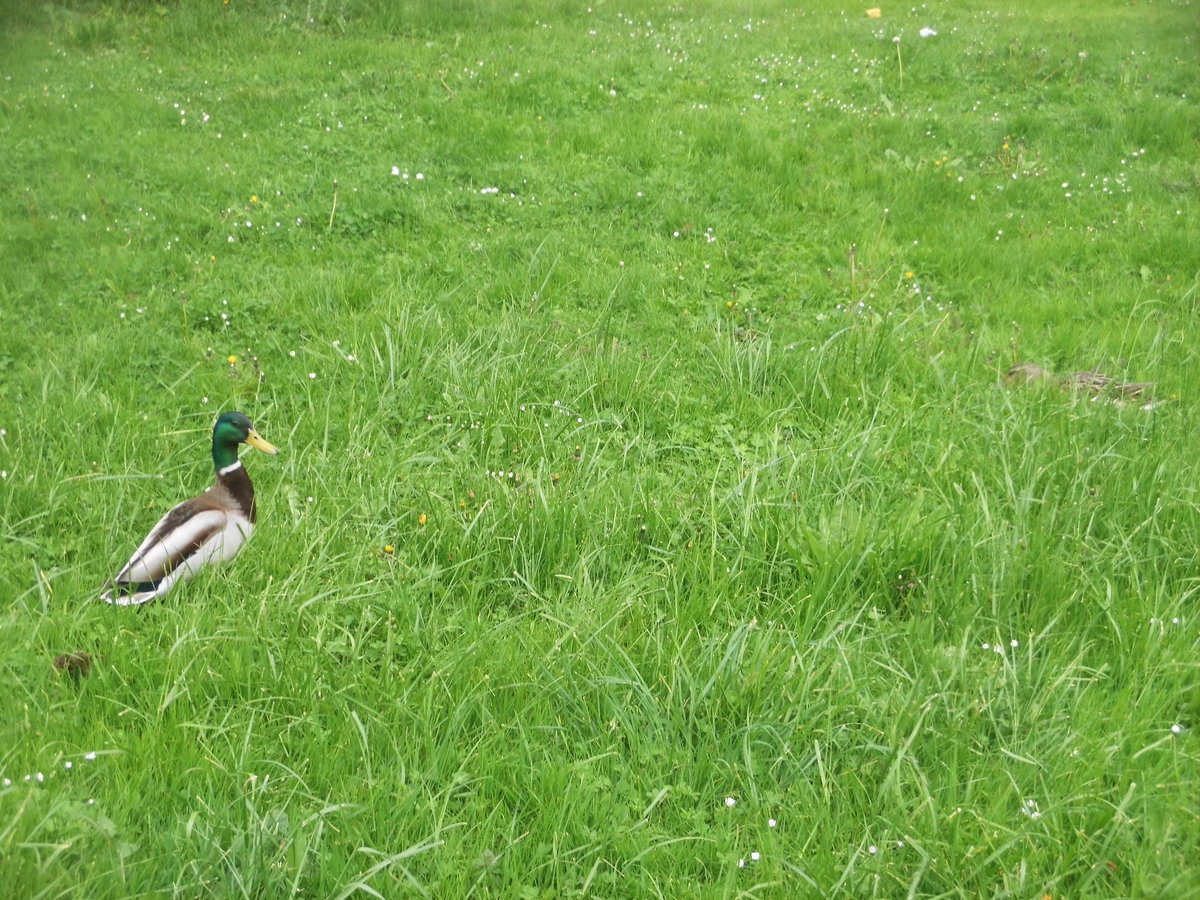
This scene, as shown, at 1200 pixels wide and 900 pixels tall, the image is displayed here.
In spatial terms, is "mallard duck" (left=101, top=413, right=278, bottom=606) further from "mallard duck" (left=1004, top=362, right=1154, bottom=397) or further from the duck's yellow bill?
"mallard duck" (left=1004, top=362, right=1154, bottom=397)

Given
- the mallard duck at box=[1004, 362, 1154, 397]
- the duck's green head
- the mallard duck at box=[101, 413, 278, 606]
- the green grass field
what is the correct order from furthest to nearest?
1. the mallard duck at box=[1004, 362, 1154, 397]
2. the duck's green head
3. the mallard duck at box=[101, 413, 278, 606]
4. the green grass field

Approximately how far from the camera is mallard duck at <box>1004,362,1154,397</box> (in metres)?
4.99

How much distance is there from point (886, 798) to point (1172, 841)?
2.41 feet

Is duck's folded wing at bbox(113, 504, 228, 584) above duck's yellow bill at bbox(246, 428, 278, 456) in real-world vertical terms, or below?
below

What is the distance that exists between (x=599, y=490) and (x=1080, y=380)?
2.65 meters

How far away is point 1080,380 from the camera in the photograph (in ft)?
16.9

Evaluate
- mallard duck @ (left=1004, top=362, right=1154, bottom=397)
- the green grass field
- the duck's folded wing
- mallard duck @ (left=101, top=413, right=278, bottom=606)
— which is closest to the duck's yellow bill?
mallard duck @ (left=101, top=413, right=278, bottom=606)

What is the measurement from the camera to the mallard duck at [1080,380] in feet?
16.4

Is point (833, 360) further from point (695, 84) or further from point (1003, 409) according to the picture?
point (695, 84)

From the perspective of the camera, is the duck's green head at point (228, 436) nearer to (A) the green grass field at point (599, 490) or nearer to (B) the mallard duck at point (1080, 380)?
(A) the green grass field at point (599, 490)

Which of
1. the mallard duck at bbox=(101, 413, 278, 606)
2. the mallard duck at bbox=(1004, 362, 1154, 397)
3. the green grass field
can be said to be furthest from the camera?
the mallard duck at bbox=(1004, 362, 1154, 397)

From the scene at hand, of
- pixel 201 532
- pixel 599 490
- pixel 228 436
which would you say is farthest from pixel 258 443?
pixel 599 490

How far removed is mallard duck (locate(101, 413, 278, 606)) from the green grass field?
0.27ft

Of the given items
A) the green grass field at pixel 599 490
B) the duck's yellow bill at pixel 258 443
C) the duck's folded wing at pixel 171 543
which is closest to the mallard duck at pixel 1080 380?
the green grass field at pixel 599 490
